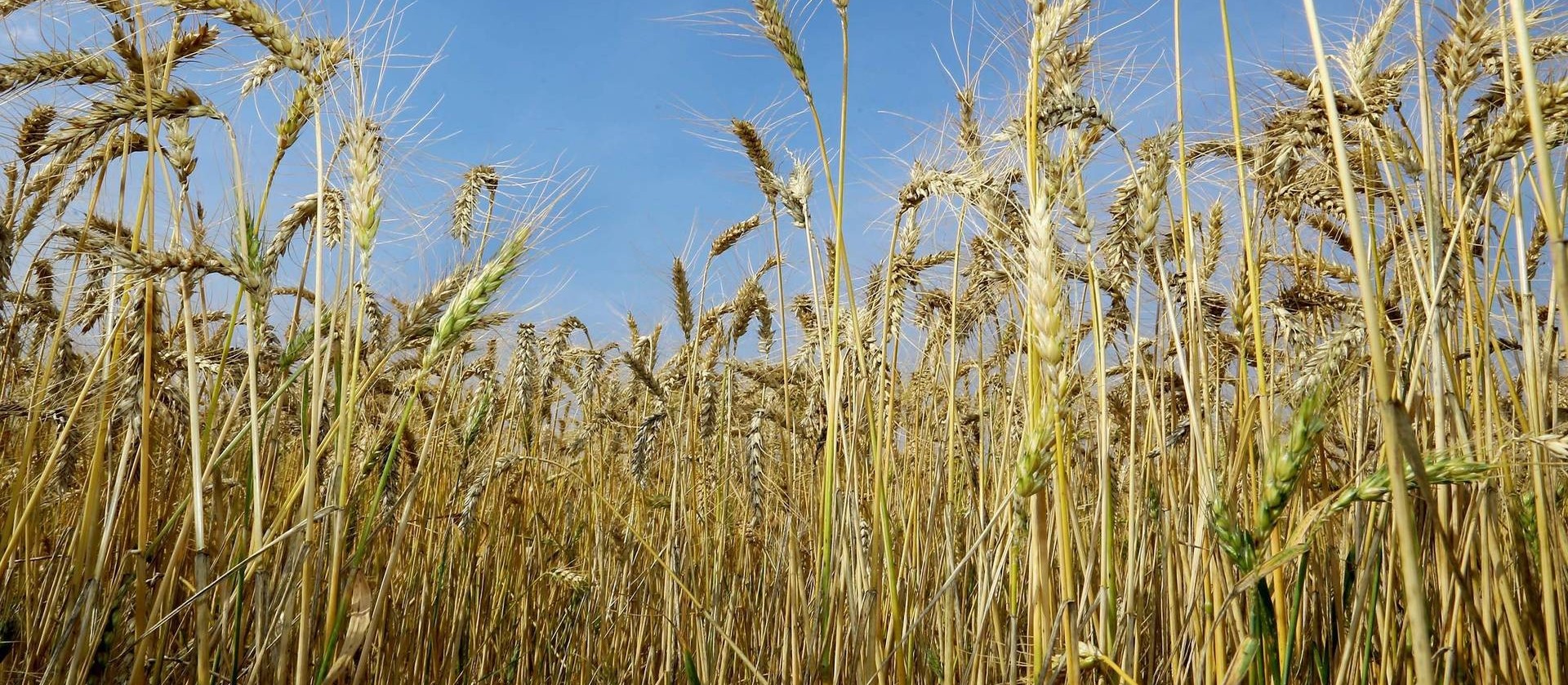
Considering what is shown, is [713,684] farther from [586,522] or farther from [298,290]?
[586,522]

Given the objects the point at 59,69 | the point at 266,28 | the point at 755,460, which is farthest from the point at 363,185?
the point at 755,460

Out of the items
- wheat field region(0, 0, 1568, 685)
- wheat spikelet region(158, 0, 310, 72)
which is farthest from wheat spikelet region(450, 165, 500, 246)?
wheat spikelet region(158, 0, 310, 72)

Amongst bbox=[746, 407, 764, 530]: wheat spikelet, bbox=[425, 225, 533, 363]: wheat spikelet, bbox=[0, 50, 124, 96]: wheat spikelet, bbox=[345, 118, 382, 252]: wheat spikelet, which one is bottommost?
bbox=[746, 407, 764, 530]: wheat spikelet

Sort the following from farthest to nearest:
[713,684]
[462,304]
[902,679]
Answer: [713,684] < [462,304] < [902,679]

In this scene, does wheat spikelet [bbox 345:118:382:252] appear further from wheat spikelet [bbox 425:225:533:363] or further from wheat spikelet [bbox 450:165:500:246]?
wheat spikelet [bbox 450:165:500:246]

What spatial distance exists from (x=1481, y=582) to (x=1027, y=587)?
0.78 meters

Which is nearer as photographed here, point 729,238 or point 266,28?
point 266,28

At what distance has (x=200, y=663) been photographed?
1179 millimetres

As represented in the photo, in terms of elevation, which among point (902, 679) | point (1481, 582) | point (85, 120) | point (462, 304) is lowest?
point (902, 679)

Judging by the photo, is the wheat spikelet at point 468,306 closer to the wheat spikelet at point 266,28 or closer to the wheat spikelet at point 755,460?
the wheat spikelet at point 266,28

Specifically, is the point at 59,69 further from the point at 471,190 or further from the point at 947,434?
the point at 947,434

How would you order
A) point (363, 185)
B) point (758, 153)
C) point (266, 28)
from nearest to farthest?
point (363, 185) → point (266, 28) → point (758, 153)

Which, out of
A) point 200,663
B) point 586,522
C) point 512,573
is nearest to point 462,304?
point 200,663

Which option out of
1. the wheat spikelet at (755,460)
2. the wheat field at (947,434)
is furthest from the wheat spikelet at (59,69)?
the wheat spikelet at (755,460)
